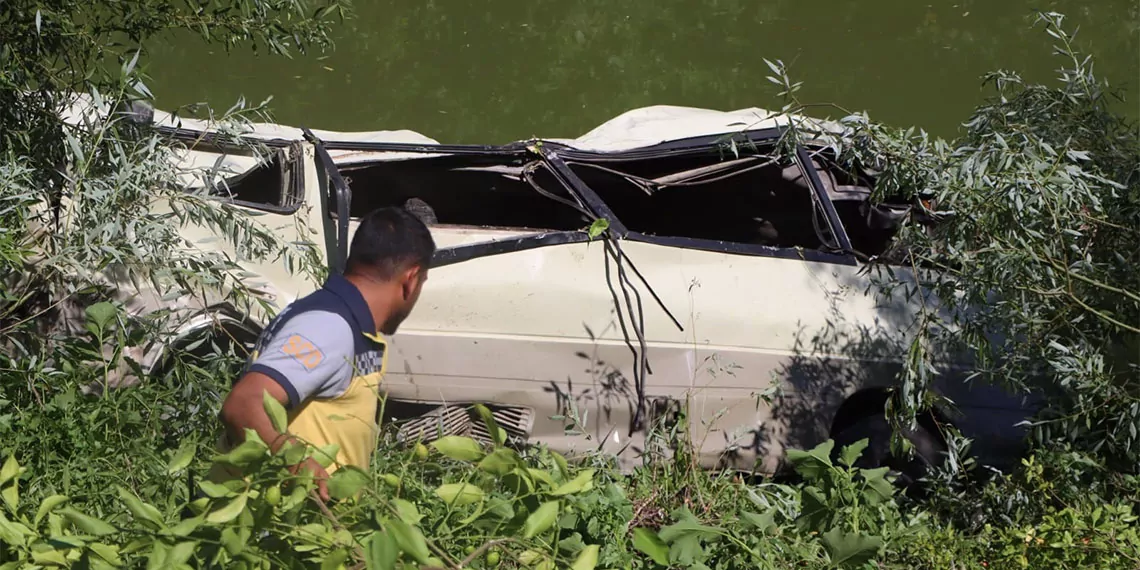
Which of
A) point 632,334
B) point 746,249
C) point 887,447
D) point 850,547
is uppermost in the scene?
point 746,249

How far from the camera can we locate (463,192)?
5.34 m

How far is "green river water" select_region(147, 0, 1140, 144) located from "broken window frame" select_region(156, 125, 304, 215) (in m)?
3.27

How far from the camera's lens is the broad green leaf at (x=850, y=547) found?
90.9 inches

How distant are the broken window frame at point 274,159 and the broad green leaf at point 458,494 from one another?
2.71 metres

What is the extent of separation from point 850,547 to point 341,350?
1.35 m

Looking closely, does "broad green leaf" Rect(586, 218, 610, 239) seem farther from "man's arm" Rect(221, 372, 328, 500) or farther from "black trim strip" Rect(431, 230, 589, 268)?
"man's arm" Rect(221, 372, 328, 500)

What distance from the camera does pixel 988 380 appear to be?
3941mm

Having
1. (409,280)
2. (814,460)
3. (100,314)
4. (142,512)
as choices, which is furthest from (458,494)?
(100,314)

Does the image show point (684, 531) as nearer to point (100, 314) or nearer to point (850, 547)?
point (850, 547)

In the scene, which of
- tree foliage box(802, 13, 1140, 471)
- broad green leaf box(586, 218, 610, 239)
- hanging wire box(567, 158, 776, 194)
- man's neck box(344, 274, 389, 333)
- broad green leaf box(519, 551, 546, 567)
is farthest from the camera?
hanging wire box(567, 158, 776, 194)

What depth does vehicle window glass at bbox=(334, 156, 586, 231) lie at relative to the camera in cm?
503

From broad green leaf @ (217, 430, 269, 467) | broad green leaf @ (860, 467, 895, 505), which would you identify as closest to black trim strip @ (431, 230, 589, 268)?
broad green leaf @ (860, 467, 895, 505)

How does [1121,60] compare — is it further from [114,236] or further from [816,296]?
[114,236]

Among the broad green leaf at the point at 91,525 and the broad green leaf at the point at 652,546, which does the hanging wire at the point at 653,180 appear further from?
the broad green leaf at the point at 91,525
